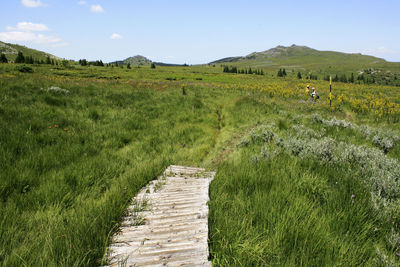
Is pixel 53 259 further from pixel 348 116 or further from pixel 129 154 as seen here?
pixel 348 116

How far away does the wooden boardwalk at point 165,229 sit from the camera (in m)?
1.84

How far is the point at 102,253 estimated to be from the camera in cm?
190

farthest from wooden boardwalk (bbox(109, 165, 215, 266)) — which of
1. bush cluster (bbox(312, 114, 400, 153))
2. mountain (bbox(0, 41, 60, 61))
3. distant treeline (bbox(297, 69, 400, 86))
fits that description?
mountain (bbox(0, 41, 60, 61))

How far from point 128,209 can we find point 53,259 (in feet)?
3.59

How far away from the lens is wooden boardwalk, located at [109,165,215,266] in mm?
1839

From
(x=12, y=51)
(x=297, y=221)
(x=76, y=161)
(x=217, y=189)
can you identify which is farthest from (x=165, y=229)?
(x=12, y=51)

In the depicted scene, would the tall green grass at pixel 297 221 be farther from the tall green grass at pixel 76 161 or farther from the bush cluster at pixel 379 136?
the bush cluster at pixel 379 136

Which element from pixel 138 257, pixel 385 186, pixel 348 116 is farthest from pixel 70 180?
pixel 348 116

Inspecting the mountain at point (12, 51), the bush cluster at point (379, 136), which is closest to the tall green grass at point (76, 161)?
the bush cluster at point (379, 136)

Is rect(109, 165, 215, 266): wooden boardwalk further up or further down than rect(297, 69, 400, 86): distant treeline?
further down

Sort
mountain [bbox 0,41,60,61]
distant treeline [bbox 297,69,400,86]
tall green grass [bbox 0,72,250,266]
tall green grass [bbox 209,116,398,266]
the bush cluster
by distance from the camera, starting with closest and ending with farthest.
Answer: tall green grass [bbox 209,116,398,266] < tall green grass [bbox 0,72,250,266] < the bush cluster < distant treeline [bbox 297,69,400,86] < mountain [bbox 0,41,60,61]

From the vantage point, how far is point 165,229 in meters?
2.27

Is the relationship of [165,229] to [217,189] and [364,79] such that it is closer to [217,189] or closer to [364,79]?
[217,189]

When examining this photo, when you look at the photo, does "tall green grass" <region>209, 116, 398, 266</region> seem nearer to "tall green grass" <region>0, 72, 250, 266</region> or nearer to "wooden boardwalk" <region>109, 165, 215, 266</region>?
"wooden boardwalk" <region>109, 165, 215, 266</region>
